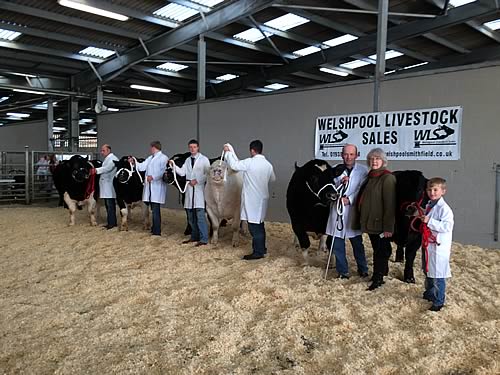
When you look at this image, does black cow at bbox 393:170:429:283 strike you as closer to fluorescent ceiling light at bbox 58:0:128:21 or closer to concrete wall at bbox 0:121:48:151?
fluorescent ceiling light at bbox 58:0:128:21

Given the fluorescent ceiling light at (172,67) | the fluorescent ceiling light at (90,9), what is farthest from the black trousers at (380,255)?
the fluorescent ceiling light at (172,67)

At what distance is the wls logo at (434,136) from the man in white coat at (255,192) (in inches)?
105

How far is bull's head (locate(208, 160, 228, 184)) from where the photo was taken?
19.9 feet

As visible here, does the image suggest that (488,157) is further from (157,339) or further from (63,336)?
(63,336)

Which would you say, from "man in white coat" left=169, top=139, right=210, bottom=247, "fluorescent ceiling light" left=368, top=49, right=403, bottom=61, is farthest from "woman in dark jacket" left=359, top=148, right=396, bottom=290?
"fluorescent ceiling light" left=368, top=49, right=403, bottom=61

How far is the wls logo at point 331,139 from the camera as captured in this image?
7.63m

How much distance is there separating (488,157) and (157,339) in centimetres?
532

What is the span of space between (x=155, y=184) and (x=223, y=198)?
1.31 meters

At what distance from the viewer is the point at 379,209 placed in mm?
4055

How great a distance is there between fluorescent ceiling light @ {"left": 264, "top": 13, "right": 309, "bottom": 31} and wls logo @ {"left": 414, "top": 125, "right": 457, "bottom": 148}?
432 cm

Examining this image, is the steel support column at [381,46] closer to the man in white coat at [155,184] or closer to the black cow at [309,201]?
Result: the black cow at [309,201]

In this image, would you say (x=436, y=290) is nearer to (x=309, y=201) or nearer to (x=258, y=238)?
(x=309, y=201)

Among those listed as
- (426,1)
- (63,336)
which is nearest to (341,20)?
(426,1)

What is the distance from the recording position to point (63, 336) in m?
Answer: 3.11
